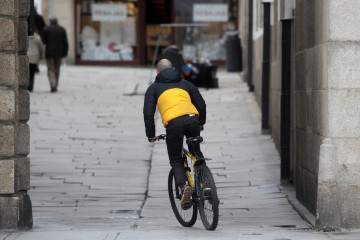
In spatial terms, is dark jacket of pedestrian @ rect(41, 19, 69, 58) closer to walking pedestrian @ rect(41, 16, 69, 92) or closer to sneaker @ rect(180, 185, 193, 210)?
walking pedestrian @ rect(41, 16, 69, 92)

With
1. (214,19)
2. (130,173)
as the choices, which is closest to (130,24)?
(214,19)

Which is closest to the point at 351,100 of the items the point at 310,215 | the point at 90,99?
the point at 310,215

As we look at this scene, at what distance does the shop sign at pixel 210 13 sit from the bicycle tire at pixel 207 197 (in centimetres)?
2346

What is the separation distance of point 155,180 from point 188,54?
1536cm

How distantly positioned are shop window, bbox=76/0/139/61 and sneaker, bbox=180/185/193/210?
24.4m

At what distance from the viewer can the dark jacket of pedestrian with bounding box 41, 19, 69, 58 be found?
76.2ft

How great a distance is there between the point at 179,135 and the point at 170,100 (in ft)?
1.11

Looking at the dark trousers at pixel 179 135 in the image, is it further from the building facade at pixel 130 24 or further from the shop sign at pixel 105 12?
the shop sign at pixel 105 12

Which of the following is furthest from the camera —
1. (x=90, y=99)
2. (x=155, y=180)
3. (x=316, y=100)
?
(x=90, y=99)

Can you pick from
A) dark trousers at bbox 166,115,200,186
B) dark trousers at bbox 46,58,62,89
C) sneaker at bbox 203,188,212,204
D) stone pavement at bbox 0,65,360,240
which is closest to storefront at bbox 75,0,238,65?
stone pavement at bbox 0,65,360,240

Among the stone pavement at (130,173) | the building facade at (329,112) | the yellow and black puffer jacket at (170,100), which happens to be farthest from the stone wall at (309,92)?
the yellow and black puffer jacket at (170,100)

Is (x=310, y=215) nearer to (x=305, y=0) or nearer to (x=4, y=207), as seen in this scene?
(x=305, y=0)

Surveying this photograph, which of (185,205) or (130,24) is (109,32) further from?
(185,205)

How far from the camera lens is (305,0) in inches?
404
